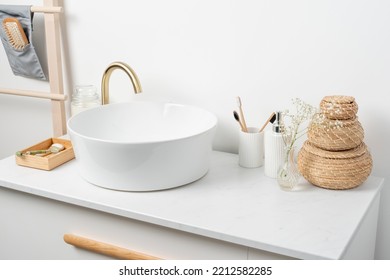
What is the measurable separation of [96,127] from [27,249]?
388 mm

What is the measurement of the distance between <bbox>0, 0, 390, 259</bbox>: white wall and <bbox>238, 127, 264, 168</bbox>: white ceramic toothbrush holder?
0.11 metres

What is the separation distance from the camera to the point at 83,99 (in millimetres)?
1662

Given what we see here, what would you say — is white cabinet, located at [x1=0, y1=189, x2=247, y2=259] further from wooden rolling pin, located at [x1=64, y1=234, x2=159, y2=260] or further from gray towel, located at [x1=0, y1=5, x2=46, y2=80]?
gray towel, located at [x1=0, y1=5, x2=46, y2=80]

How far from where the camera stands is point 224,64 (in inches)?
59.1

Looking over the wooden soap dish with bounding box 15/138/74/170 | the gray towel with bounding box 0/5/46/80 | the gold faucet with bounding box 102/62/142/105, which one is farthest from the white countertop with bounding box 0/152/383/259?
the gray towel with bounding box 0/5/46/80

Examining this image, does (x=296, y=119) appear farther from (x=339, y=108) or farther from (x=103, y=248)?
(x=103, y=248)

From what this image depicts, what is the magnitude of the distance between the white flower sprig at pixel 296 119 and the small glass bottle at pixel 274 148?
0.05ft

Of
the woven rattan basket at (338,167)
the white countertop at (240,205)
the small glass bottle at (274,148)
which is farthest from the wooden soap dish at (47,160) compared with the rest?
the woven rattan basket at (338,167)

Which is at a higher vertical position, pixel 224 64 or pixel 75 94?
pixel 224 64

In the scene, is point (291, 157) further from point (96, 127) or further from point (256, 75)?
point (96, 127)

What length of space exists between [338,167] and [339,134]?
8cm
